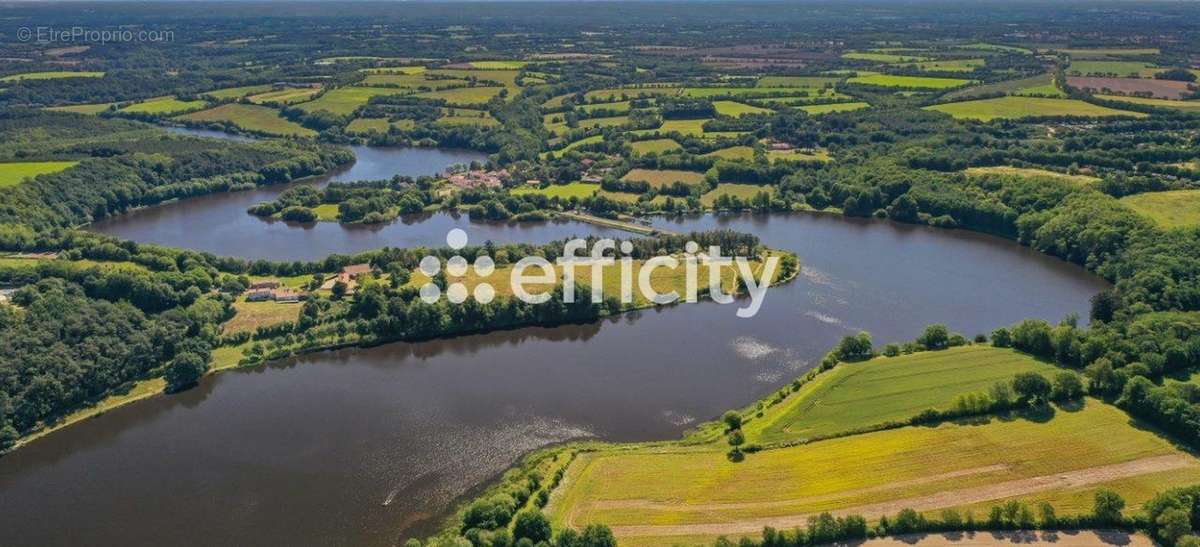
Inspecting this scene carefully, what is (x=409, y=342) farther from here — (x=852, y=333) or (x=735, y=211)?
(x=735, y=211)

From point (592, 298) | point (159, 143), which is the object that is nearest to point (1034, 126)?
point (592, 298)

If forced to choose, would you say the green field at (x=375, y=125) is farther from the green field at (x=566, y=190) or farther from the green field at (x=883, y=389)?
the green field at (x=883, y=389)

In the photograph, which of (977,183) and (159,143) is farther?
(159,143)

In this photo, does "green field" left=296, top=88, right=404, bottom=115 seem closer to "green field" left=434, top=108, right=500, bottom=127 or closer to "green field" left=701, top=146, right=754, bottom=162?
"green field" left=434, top=108, right=500, bottom=127

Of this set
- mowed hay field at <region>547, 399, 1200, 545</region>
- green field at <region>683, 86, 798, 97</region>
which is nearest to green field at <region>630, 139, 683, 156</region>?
green field at <region>683, 86, 798, 97</region>

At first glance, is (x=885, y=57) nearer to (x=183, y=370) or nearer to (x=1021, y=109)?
(x=1021, y=109)

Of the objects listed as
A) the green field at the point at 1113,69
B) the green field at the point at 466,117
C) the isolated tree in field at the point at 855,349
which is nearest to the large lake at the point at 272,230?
the isolated tree in field at the point at 855,349
